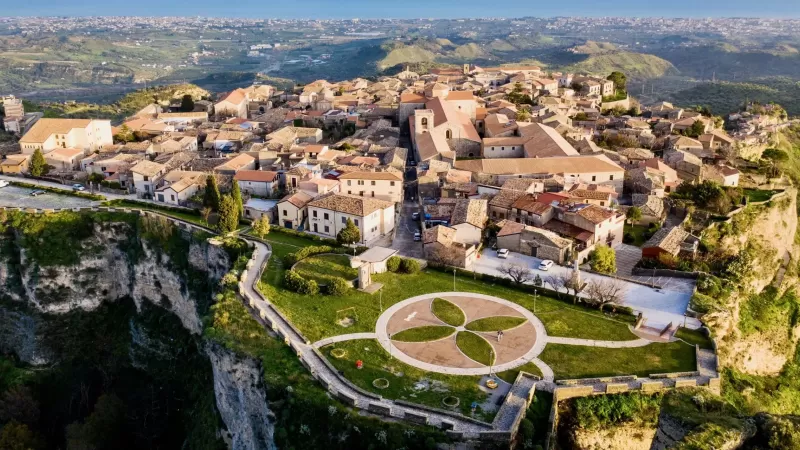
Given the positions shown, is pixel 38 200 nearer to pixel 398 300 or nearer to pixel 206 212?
pixel 206 212

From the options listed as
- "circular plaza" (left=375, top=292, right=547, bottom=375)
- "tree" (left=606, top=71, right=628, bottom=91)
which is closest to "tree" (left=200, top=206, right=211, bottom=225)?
"circular plaza" (left=375, top=292, right=547, bottom=375)

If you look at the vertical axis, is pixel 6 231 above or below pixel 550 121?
below

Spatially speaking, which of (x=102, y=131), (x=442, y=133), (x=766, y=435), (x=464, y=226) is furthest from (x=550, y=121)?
(x=766, y=435)

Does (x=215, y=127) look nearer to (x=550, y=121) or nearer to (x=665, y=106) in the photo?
(x=550, y=121)

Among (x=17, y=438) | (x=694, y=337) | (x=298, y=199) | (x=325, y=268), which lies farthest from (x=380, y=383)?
(x=17, y=438)

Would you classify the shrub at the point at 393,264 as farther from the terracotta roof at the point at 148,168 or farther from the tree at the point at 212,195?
the terracotta roof at the point at 148,168
